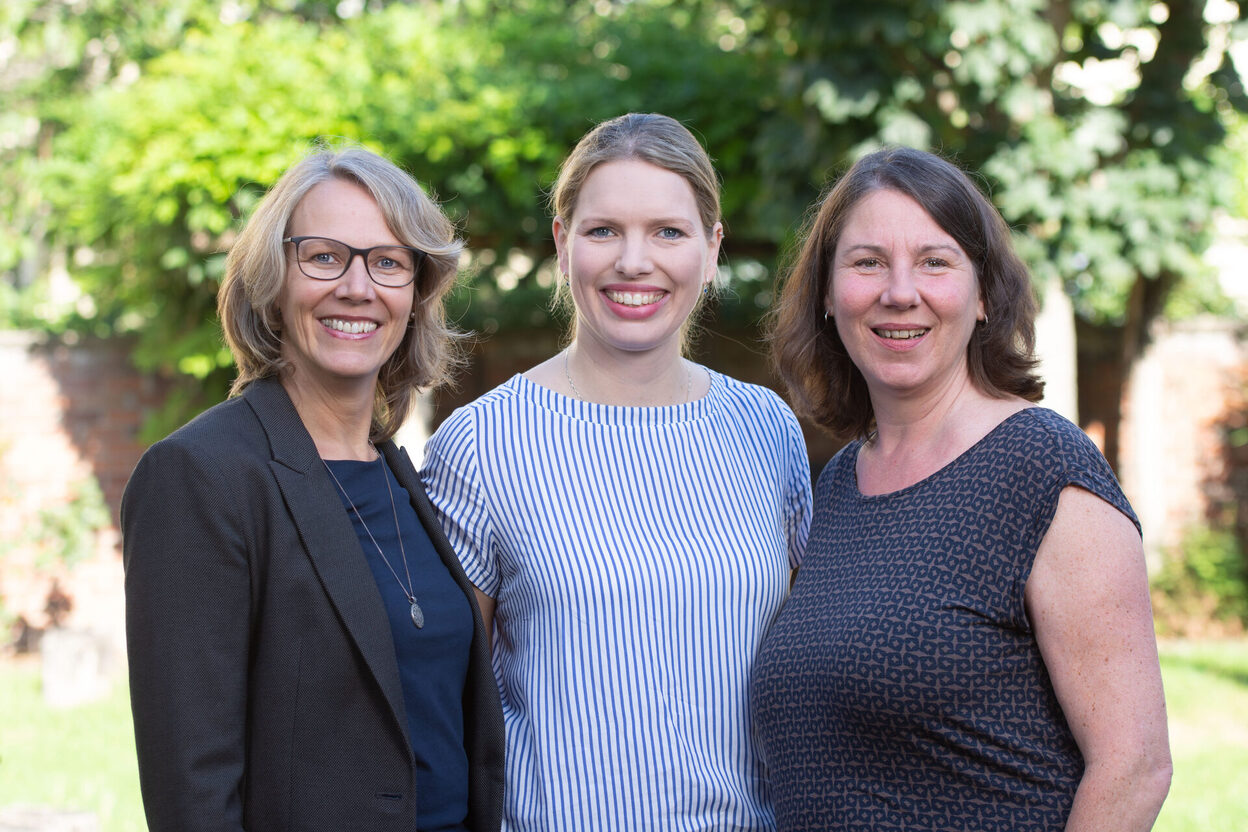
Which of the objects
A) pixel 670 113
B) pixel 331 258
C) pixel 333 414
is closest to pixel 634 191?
pixel 331 258

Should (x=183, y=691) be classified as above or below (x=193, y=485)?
below

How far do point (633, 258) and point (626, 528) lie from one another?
0.55 meters

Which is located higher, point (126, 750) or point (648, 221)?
point (648, 221)

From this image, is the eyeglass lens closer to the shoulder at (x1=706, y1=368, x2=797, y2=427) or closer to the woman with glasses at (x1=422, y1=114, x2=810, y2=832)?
the woman with glasses at (x1=422, y1=114, x2=810, y2=832)

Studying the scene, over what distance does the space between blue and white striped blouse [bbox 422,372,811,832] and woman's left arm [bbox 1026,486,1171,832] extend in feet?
2.21

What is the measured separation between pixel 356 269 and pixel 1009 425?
4.01ft

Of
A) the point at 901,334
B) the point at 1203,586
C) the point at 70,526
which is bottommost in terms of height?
the point at 1203,586

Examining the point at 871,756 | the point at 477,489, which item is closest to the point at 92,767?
the point at 477,489

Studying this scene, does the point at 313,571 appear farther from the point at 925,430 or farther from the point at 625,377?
the point at 925,430

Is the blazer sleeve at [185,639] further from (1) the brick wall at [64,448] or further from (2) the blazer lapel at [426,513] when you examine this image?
(1) the brick wall at [64,448]

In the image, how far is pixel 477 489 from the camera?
2332 millimetres

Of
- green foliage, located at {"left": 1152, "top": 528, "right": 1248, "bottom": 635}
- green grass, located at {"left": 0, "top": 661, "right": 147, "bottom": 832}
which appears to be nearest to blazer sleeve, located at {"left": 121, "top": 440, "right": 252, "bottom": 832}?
green grass, located at {"left": 0, "top": 661, "right": 147, "bottom": 832}

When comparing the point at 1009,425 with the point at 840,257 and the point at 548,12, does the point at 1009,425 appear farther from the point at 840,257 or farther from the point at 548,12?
the point at 548,12

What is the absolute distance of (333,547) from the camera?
6.31 ft
